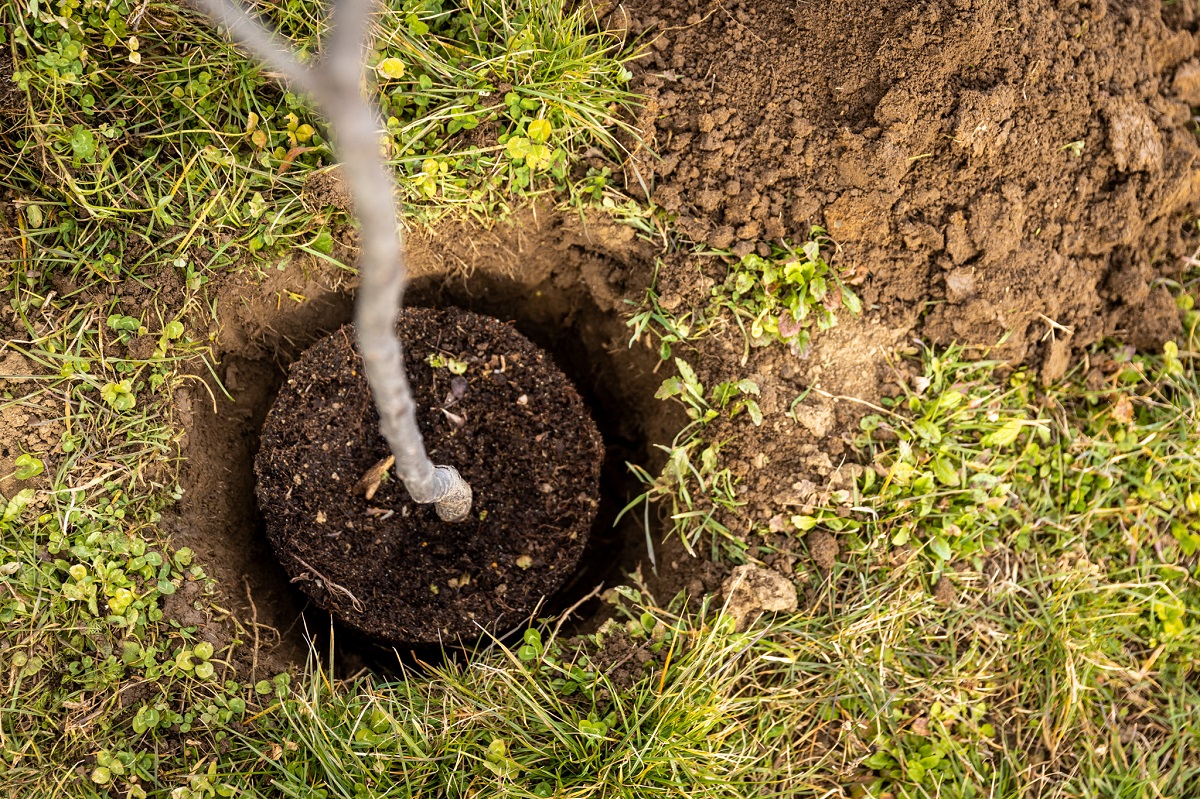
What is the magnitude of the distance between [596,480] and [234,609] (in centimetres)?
102

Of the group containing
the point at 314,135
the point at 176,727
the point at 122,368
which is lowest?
the point at 176,727

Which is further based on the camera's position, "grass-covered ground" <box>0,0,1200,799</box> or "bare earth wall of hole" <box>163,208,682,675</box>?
"bare earth wall of hole" <box>163,208,682,675</box>

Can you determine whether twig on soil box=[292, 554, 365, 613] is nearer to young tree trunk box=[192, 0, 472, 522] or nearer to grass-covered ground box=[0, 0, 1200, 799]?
grass-covered ground box=[0, 0, 1200, 799]

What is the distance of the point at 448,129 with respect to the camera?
2100 millimetres

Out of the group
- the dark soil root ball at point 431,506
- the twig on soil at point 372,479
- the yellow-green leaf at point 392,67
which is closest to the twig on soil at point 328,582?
the dark soil root ball at point 431,506

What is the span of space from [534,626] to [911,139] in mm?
1706

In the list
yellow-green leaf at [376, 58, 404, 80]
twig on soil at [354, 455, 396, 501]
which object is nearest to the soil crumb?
twig on soil at [354, 455, 396, 501]

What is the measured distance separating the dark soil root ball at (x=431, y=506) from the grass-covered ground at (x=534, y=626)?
20 centimetres

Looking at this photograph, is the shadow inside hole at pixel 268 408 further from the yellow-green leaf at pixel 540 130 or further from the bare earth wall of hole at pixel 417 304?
the yellow-green leaf at pixel 540 130

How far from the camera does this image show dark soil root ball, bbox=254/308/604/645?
2119mm

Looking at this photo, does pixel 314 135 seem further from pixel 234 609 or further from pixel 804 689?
pixel 804 689

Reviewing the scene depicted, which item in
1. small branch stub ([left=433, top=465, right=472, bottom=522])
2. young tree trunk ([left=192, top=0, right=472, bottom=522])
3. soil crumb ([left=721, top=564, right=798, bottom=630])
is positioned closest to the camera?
young tree trunk ([left=192, top=0, right=472, bottom=522])

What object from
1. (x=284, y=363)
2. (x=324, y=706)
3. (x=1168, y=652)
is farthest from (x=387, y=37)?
(x=1168, y=652)

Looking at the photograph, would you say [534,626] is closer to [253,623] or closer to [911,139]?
[253,623]
